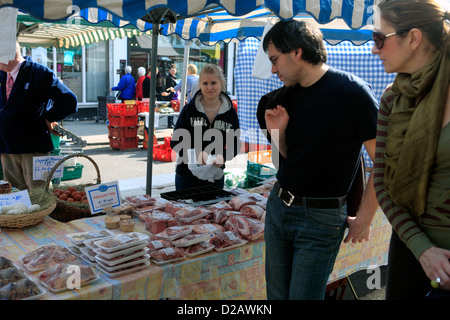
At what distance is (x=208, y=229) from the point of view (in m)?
2.52

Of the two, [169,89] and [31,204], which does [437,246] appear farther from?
[169,89]

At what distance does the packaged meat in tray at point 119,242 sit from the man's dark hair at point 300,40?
3.91 ft

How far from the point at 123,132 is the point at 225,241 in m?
7.46

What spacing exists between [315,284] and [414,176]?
712 millimetres

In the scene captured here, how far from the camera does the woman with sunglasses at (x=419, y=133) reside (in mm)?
1375

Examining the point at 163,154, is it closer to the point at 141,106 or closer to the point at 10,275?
the point at 141,106

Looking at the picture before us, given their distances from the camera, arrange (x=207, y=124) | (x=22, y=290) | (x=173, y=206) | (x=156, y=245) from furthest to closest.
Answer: (x=207, y=124) → (x=173, y=206) → (x=156, y=245) → (x=22, y=290)

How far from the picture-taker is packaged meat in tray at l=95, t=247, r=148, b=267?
6.61 feet

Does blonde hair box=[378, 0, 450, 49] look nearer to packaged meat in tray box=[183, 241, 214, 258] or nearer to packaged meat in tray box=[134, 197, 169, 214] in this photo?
packaged meat in tray box=[183, 241, 214, 258]

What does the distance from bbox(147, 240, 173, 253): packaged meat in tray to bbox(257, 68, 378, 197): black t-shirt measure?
0.84m

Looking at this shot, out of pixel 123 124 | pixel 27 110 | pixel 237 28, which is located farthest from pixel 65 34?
pixel 27 110

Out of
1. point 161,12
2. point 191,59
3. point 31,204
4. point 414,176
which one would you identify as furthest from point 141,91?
point 414,176

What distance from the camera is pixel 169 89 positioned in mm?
12414

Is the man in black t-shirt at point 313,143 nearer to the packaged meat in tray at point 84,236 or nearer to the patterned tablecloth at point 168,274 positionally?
the patterned tablecloth at point 168,274
